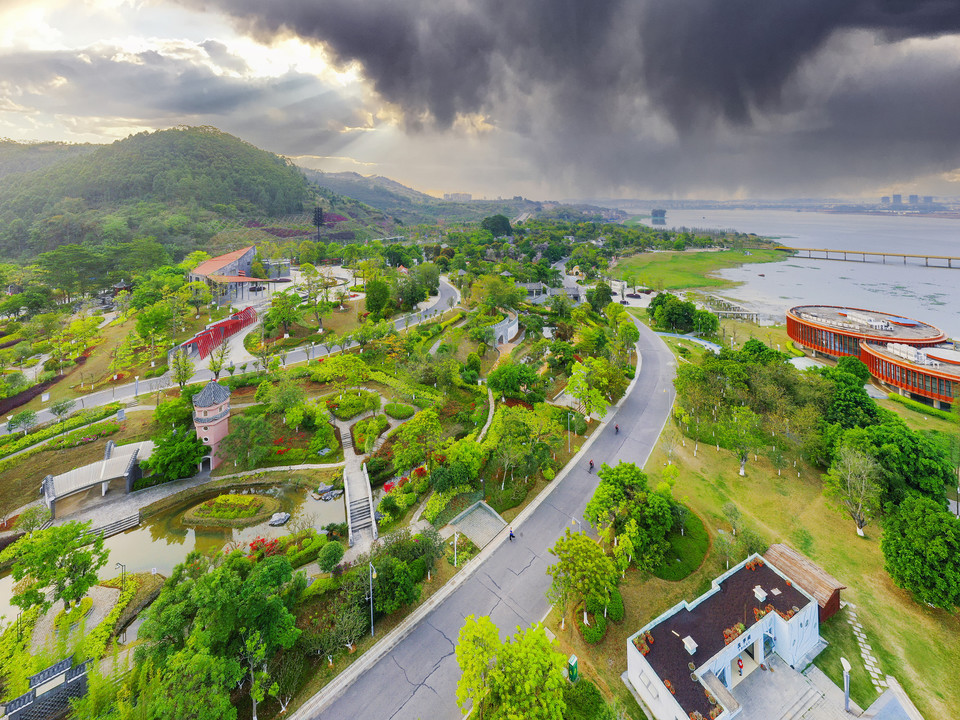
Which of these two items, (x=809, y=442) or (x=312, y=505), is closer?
(x=312, y=505)

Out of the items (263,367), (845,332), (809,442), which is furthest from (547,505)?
(845,332)

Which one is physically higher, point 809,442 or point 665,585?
point 809,442

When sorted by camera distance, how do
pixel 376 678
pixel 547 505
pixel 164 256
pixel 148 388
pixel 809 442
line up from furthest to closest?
pixel 164 256 → pixel 148 388 → pixel 809 442 → pixel 547 505 → pixel 376 678

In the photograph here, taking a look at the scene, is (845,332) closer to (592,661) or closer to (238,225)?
(592,661)

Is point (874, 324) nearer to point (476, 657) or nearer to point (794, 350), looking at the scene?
point (794, 350)

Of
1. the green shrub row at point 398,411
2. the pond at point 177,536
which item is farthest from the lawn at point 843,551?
the green shrub row at point 398,411

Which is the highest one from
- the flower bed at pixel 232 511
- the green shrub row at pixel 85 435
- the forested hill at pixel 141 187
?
the forested hill at pixel 141 187

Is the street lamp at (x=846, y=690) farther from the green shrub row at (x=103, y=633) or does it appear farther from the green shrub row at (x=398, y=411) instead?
the green shrub row at (x=398, y=411)

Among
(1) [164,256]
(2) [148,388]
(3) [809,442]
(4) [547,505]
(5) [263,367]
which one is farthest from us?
(1) [164,256]
